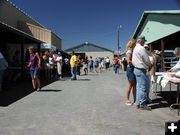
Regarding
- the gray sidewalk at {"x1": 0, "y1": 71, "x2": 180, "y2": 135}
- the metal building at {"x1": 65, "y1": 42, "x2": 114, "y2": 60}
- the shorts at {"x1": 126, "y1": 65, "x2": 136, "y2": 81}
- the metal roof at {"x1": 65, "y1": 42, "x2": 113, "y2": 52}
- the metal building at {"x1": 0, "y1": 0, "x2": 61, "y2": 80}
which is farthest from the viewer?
the metal roof at {"x1": 65, "y1": 42, "x2": 113, "y2": 52}

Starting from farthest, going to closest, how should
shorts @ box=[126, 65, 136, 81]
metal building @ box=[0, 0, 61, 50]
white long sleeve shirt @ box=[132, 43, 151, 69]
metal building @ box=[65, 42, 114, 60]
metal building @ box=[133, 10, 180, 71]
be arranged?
metal building @ box=[65, 42, 114, 60], metal building @ box=[0, 0, 61, 50], metal building @ box=[133, 10, 180, 71], shorts @ box=[126, 65, 136, 81], white long sleeve shirt @ box=[132, 43, 151, 69]

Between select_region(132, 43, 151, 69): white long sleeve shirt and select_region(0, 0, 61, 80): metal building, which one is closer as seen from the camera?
select_region(132, 43, 151, 69): white long sleeve shirt

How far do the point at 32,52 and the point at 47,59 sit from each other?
7317mm

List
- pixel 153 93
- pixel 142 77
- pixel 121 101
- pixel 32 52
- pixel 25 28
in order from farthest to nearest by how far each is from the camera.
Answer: pixel 25 28, pixel 32 52, pixel 153 93, pixel 121 101, pixel 142 77

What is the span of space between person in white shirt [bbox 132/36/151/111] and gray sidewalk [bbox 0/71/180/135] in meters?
0.30

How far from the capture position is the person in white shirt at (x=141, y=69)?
980 cm

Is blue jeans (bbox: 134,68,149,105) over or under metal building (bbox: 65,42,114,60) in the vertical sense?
under

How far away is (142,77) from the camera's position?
32.5 ft

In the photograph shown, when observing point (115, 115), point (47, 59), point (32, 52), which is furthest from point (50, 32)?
point (115, 115)

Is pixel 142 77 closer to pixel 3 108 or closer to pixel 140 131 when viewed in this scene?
pixel 140 131

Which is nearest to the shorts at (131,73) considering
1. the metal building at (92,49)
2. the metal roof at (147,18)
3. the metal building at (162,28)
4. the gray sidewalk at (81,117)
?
the gray sidewalk at (81,117)

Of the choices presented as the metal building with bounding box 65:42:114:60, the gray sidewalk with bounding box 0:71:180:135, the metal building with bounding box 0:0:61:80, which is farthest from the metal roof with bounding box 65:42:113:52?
the gray sidewalk with bounding box 0:71:180:135

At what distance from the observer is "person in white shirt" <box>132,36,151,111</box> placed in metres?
9.80

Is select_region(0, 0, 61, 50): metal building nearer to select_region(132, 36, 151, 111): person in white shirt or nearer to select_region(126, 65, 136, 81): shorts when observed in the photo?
select_region(126, 65, 136, 81): shorts
